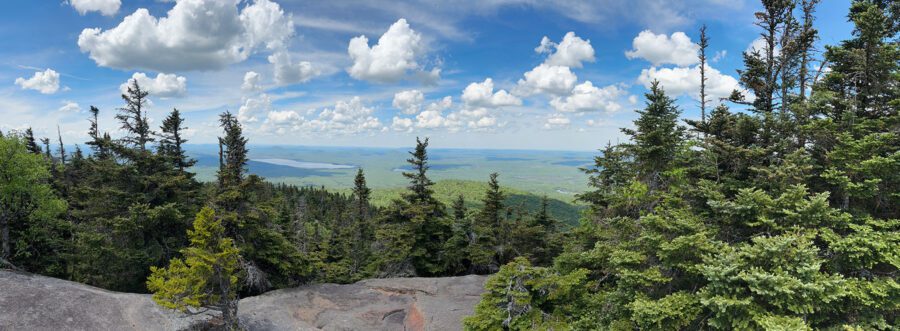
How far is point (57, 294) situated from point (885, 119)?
28.8 m

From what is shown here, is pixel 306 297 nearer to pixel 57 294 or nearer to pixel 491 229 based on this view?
pixel 57 294

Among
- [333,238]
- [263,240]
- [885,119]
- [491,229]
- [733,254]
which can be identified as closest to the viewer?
[733,254]

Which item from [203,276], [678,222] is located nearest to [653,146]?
[678,222]

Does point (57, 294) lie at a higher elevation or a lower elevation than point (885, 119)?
lower

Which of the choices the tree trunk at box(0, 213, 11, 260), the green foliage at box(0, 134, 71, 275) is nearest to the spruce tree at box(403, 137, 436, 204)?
the green foliage at box(0, 134, 71, 275)

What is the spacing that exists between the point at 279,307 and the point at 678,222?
15.7m

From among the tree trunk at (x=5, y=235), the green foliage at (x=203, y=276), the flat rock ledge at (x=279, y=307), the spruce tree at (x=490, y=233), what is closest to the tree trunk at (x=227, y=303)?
the green foliage at (x=203, y=276)

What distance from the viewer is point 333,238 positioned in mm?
41688

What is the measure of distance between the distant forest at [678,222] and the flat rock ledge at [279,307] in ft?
4.70

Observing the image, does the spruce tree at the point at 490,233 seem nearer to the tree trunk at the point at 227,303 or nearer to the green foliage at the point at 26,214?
the tree trunk at the point at 227,303

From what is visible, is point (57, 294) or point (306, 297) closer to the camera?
point (57, 294)

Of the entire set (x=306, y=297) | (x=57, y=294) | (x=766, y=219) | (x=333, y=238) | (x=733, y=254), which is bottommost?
(x=333, y=238)

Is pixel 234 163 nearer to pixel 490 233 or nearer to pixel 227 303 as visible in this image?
pixel 227 303

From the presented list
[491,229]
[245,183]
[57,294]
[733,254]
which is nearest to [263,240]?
[245,183]
